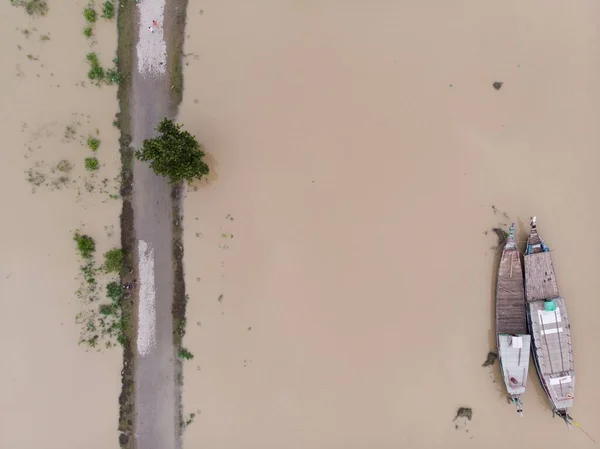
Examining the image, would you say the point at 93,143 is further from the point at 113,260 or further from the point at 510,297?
the point at 510,297

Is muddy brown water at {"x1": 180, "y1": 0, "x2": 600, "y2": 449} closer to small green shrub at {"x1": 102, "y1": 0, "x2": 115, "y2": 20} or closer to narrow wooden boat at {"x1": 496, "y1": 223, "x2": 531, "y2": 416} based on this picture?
narrow wooden boat at {"x1": 496, "y1": 223, "x2": 531, "y2": 416}

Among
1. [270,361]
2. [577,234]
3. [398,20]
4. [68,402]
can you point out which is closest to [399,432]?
[270,361]

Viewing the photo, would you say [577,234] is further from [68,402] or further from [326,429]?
[68,402]

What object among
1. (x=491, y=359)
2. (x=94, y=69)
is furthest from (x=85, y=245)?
(x=491, y=359)

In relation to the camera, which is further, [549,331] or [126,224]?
[126,224]

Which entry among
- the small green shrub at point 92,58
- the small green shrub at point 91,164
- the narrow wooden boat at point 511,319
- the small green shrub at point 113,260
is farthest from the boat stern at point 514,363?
the small green shrub at point 92,58

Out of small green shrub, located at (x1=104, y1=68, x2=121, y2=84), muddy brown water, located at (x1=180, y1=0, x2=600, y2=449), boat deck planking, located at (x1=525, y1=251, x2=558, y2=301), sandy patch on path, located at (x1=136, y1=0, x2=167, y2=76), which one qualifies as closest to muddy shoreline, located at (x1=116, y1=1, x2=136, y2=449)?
small green shrub, located at (x1=104, y1=68, x2=121, y2=84)
